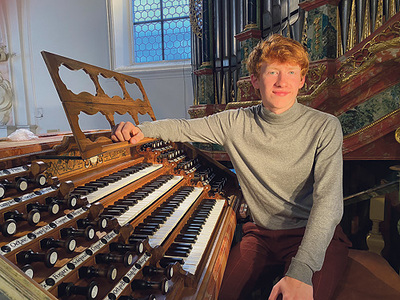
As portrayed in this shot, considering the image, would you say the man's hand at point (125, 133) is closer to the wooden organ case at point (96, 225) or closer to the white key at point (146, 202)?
the wooden organ case at point (96, 225)

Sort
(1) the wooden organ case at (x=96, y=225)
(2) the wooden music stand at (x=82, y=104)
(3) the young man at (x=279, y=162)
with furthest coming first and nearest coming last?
(3) the young man at (x=279, y=162), (2) the wooden music stand at (x=82, y=104), (1) the wooden organ case at (x=96, y=225)

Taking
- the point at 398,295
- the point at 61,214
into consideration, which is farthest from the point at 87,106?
→ the point at 398,295

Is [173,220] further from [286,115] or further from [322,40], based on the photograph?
[322,40]

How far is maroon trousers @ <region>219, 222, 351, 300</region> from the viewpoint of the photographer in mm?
1530

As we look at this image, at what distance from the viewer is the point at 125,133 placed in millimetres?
1464

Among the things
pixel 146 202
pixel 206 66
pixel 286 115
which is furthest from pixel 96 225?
pixel 206 66

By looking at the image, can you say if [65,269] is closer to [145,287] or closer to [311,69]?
[145,287]

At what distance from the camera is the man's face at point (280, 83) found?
57.3 inches

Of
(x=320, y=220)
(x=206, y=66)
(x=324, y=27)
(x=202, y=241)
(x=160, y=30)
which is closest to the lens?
(x=320, y=220)

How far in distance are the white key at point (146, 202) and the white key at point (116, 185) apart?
14 cm

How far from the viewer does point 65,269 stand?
37.5 inches

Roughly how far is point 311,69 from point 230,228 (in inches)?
62.9

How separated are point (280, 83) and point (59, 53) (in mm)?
6635

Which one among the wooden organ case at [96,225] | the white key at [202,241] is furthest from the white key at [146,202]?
the white key at [202,241]
